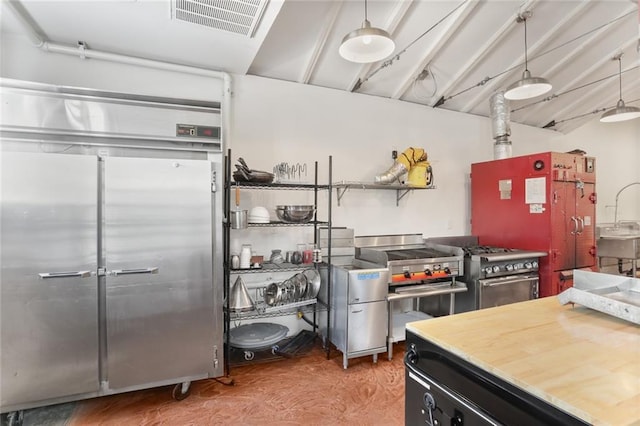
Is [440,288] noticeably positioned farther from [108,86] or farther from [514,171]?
[108,86]

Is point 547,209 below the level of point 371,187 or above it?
below

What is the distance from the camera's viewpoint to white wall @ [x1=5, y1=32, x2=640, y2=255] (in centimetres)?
270

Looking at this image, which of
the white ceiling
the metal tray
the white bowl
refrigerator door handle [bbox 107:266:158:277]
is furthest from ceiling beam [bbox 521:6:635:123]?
refrigerator door handle [bbox 107:266:158:277]

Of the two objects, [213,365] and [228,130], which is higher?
[228,130]

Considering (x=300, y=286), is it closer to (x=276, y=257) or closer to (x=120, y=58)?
(x=276, y=257)

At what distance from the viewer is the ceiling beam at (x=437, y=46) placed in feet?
8.89

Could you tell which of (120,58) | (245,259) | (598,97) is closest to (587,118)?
(598,97)

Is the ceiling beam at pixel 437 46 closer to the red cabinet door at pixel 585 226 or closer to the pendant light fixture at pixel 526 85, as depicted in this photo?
the pendant light fixture at pixel 526 85

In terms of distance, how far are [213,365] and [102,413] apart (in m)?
0.74

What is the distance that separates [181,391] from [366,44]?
111 inches

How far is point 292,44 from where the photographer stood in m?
2.90

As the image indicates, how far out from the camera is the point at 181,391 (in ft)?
7.64

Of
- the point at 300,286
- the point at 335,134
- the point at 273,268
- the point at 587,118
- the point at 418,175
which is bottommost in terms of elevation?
the point at 300,286

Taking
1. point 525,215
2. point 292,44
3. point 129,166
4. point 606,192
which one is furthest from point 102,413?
point 606,192
